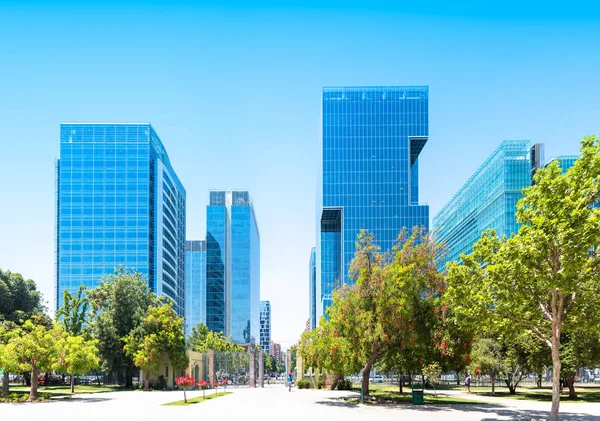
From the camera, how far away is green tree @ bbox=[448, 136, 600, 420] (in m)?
19.6

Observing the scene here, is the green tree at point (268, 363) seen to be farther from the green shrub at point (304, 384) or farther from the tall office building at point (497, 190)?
the green shrub at point (304, 384)

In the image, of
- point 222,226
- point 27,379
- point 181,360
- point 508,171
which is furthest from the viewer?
point 222,226

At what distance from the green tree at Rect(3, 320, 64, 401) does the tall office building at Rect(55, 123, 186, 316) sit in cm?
6836

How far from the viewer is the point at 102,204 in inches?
4031

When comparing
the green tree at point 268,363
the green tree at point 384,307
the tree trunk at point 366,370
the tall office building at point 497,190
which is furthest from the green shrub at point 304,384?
the green tree at point 268,363

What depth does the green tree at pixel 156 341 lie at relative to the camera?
47.4 meters

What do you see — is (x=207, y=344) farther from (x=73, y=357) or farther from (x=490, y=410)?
(x=490, y=410)

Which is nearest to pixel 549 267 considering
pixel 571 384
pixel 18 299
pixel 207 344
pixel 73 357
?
pixel 571 384

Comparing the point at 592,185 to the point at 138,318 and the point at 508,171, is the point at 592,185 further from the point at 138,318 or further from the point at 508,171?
the point at 508,171

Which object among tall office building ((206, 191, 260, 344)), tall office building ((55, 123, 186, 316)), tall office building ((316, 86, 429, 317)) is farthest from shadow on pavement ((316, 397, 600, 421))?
tall office building ((206, 191, 260, 344))

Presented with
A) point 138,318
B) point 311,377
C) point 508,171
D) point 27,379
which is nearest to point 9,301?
point 27,379

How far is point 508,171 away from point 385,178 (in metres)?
32.6

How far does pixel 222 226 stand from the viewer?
581ft

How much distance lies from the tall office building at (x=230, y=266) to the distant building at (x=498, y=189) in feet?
241
